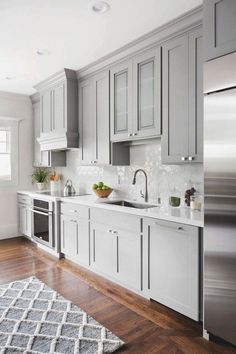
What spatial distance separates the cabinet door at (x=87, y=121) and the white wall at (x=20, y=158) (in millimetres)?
1804

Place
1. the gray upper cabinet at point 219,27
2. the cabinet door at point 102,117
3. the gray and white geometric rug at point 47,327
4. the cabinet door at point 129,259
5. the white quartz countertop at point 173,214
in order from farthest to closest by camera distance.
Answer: the cabinet door at point 102,117 → the cabinet door at point 129,259 → the white quartz countertop at point 173,214 → the gray and white geometric rug at point 47,327 → the gray upper cabinet at point 219,27

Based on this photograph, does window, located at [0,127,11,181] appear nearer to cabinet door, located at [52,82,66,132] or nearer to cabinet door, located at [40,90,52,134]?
cabinet door, located at [40,90,52,134]

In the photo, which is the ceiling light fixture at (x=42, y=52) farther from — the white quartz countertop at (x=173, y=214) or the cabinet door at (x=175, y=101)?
the white quartz countertop at (x=173, y=214)

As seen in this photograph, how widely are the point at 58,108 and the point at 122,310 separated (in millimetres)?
2995

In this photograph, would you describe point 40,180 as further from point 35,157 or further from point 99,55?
point 99,55

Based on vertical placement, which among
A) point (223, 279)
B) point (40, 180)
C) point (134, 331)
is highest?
point (40, 180)

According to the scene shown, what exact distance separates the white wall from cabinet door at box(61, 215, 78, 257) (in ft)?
5.79

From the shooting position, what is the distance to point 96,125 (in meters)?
3.86

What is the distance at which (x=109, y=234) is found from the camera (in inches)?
126

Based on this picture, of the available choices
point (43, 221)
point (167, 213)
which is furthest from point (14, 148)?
point (167, 213)

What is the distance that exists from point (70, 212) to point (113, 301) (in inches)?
55.4

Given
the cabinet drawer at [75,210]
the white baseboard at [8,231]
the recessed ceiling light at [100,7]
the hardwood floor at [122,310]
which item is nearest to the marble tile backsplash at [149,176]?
the cabinet drawer at [75,210]

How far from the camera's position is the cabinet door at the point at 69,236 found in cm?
378

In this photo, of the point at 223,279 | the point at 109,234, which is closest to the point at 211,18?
the point at 223,279
